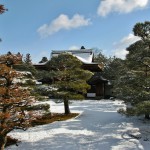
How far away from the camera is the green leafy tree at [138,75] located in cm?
1258

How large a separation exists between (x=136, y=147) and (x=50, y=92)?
816 cm

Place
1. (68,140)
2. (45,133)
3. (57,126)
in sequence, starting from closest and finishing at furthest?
1. (68,140)
2. (45,133)
3. (57,126)

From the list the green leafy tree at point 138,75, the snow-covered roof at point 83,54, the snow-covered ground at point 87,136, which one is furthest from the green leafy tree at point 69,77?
the snow-covered roof at point 83,54

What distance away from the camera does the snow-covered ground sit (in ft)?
37.8

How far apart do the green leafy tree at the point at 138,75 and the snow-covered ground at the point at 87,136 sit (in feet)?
5.03

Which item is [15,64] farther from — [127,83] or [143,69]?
Result: [143,69]

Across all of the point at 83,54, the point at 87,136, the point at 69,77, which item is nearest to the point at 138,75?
the point at 87,136

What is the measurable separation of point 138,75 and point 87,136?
4057 millimetres

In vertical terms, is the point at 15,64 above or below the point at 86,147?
above

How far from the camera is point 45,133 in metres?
13.4

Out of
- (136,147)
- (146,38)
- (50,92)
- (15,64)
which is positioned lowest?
(136,147)

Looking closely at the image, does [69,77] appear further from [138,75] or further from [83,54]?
[83,54]

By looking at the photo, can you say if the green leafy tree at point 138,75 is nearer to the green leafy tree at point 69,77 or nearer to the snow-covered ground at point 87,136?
the snow-covered ground at point 87,136

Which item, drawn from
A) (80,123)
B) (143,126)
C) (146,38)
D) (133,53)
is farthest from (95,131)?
(146,38)
